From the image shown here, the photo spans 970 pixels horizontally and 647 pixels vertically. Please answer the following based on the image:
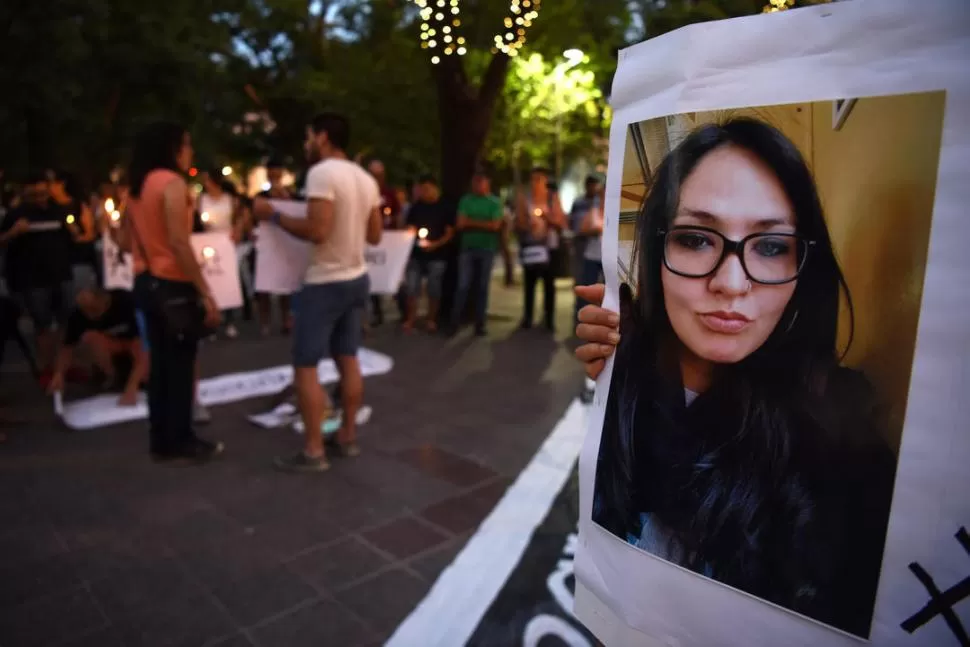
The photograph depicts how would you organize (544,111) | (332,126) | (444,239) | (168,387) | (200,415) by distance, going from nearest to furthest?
1. (332,126)
2. (168,387)
3. (200,415)
4. (444,239)
5. (544,111)

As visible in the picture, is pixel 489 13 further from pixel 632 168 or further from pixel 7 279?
pixel 632 168

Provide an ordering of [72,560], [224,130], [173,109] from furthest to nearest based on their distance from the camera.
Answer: [224,130] < [173,109] < [72,560]

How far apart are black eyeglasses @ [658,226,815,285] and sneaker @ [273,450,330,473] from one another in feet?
11.3

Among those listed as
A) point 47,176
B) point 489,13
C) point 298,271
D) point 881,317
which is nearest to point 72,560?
point 298,271

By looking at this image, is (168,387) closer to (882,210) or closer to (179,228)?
(179,228)

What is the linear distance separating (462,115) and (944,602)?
29.2ft

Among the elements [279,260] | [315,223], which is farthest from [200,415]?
[315,223]

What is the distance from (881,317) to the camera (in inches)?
32.4

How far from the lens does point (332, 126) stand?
13.2 ft

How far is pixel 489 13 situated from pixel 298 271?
4008 millimetres

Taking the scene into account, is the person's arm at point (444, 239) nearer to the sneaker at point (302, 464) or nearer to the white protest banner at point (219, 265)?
the white protest banner at point (219, 265)

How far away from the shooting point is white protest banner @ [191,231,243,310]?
17.5ft

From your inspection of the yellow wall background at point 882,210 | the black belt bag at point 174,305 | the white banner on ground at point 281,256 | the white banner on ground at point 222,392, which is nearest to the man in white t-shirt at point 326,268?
the white banner on ground at point 281,256

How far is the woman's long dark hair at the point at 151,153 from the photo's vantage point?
3.98m
